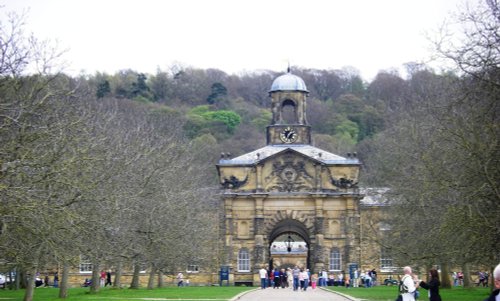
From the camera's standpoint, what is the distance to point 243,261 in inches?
3137

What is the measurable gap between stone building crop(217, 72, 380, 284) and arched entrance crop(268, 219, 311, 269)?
91cm

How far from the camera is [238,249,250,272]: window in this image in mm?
79250

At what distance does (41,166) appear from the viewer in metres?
30.5

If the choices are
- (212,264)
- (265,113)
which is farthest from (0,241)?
(265,113)

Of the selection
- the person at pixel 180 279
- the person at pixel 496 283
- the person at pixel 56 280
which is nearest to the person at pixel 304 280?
the person at pixel 180 279

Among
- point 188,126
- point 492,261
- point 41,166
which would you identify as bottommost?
point 492,261

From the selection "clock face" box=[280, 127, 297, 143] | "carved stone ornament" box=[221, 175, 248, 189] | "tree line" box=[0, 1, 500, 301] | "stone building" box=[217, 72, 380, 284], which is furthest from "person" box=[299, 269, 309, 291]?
"clock face" box=[280, 127, 297, 143]

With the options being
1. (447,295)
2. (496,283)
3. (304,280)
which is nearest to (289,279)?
(304,280)

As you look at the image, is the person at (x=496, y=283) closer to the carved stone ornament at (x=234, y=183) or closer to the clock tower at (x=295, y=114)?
the carved stone ornament at (x=234, y=183)

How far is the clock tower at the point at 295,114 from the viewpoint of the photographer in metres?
83.3

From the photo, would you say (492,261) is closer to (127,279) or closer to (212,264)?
(212,264)

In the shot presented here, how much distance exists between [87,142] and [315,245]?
4136 centimetres

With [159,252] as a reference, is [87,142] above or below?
above

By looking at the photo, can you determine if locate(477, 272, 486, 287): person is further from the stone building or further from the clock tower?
the clock tower
